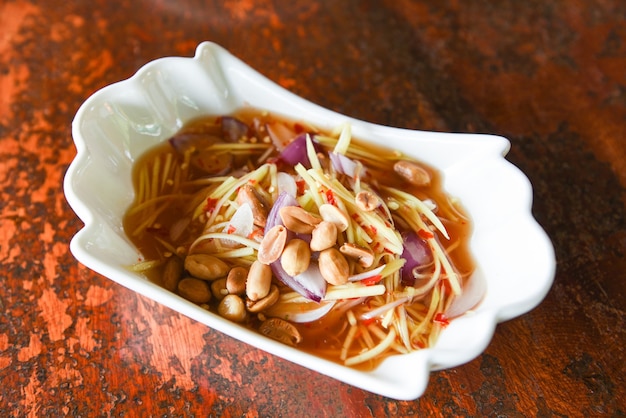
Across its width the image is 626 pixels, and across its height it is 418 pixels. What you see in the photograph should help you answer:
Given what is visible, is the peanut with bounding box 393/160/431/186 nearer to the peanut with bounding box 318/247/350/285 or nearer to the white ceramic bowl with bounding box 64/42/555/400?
the white ceramic bowl with bounding box 64/42/555/400

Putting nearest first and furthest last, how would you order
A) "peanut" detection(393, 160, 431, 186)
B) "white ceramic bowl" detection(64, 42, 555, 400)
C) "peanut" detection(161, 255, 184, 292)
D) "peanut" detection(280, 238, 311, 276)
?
"white ceramic bowl" detection(64, 42, 555, 400)
"peanut" detection(280, 238, 311, 276)
"peanut" detection(161, 255, 184, 292)
"peanut" detection(393, 160, 431, 186)

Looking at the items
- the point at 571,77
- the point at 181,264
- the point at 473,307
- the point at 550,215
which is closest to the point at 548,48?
the point at 571,77

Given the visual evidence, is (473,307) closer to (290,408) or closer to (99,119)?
(290,408)

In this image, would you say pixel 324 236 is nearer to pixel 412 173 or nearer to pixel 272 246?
pixel 272 246

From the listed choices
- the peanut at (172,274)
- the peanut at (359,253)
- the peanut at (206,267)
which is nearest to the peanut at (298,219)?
the peanut at (359,253)

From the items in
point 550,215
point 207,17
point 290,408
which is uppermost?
point 207,17

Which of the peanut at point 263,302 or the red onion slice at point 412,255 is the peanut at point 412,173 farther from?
the peanut at point 263,302

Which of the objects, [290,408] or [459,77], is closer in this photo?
[290,408]

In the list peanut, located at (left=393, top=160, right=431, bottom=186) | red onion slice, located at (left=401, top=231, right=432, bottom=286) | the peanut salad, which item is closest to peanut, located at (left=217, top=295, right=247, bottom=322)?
the peanut salad
